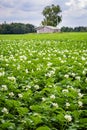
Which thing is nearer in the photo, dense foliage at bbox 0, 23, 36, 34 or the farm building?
dense foliage at bbox 0, 23, 36, 34

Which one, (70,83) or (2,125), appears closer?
(2,125)

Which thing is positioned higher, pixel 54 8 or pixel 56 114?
pixel 54 8

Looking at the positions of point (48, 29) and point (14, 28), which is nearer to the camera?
point (14, 28)

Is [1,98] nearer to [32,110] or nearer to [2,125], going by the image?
[32,110]

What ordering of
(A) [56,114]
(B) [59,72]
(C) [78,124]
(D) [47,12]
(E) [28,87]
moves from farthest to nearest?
(D) [47,12], (B) [59,72], (E) [28,87], (A) [56,114], (C) [78,124]

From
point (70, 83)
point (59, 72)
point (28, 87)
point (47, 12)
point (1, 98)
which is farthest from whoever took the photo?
point (47, 12)

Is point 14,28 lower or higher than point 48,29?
higher

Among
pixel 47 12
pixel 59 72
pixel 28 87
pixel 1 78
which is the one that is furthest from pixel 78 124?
pixel 47 12

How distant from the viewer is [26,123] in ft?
11.5

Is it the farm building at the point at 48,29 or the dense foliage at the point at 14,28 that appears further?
the farm building at the point at 48,29

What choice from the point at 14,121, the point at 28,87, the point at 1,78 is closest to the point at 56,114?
the point at 14,121

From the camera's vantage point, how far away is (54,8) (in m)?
95.8

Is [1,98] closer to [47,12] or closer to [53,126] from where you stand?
[53,126]

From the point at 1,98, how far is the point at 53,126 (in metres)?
1.01
